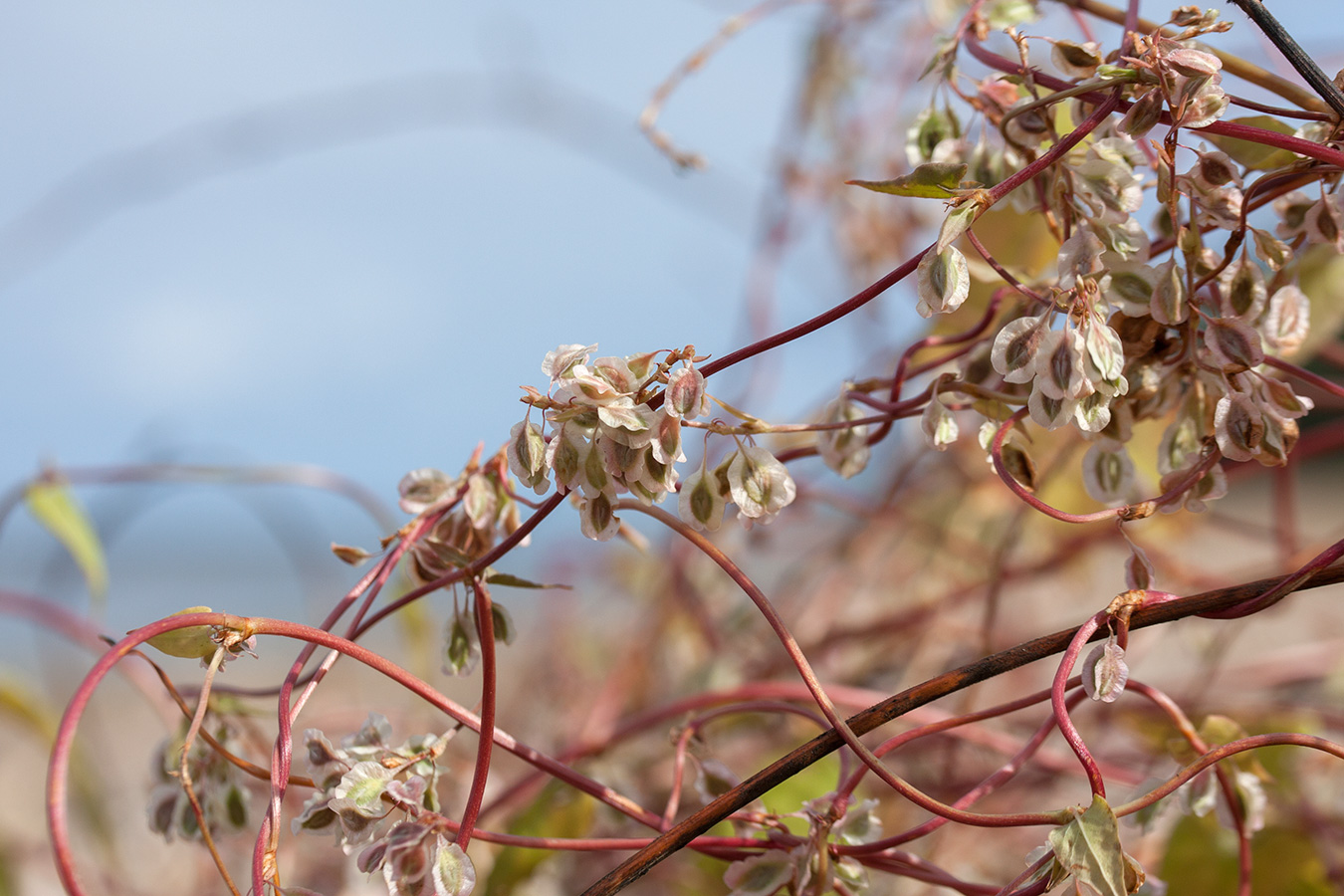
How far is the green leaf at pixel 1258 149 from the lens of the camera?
279 mm

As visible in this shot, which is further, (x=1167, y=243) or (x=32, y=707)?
(x=32, y=707)

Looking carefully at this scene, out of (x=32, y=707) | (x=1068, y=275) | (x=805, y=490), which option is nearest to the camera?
(x=1068, y=275)

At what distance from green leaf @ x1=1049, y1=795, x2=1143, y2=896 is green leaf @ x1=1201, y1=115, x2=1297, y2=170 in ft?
0.59

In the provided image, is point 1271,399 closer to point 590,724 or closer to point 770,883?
point 770,883

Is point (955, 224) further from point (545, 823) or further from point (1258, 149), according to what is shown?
point (545, 823)

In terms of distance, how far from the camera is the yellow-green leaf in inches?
10.2

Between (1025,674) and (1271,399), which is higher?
(1025,674)

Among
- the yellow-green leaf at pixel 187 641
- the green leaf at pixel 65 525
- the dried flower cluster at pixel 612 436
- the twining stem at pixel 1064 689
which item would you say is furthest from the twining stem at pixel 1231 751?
the green leaf at pixel 65 525

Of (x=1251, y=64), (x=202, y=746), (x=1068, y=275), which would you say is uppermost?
(x=1251, y=64)

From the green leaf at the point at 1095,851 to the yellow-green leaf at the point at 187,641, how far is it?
0.22 meters

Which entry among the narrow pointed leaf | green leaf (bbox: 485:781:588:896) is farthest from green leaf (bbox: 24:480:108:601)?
the narrow pointed leaf

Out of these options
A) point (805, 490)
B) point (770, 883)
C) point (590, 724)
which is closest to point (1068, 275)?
point (770, 883)

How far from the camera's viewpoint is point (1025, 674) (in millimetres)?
941

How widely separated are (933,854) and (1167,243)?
0.48m
